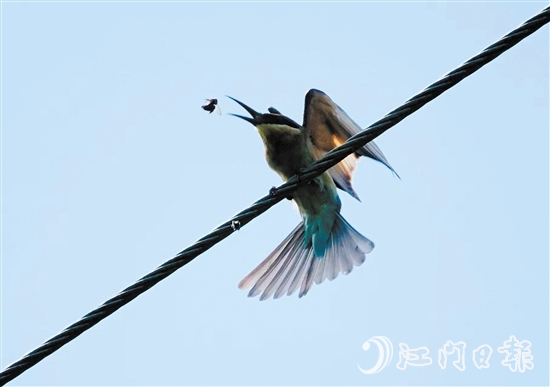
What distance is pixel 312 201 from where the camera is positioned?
555 cm

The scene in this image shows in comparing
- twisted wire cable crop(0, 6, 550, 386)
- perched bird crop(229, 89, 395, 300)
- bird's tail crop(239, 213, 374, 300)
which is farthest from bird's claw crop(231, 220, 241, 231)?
bird's tail crop(239, 213, 374, 300)

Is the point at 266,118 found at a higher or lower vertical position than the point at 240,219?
higher

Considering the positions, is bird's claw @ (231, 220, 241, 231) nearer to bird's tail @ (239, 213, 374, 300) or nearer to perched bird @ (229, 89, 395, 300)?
perched bird @ (229, 89, 395, 300)

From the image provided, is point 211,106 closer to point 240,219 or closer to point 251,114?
point 251,114

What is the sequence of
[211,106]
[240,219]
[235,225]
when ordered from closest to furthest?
1. [235,225]
2. [240,219]
3. [211,106]

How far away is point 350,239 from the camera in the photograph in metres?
5.91

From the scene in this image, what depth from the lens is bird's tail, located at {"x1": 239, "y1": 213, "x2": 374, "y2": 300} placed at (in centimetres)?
582

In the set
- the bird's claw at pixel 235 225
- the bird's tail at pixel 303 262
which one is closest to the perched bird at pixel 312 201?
the bird's tail at pixel 303 262

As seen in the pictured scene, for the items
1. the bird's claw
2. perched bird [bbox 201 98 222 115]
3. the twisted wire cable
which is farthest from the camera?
perched bird [bbox 201 98 222 115]

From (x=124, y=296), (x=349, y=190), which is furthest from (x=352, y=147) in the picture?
(x=349, y=190)

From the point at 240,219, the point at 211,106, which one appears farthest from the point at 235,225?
the point at 211,106

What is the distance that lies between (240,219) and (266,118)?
67.2 inches

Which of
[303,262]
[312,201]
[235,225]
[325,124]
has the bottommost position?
[235,225]

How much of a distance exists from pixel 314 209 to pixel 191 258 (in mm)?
2091
